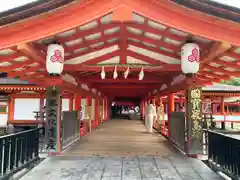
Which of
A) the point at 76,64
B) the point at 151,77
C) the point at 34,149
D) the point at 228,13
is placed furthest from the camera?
the point at 151,77

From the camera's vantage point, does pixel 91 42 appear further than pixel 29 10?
Yes

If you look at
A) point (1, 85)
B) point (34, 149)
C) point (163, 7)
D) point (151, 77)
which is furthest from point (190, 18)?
point (1, 85)

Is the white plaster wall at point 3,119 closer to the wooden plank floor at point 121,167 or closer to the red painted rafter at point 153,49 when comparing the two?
the wooden plank floor at point 121,167

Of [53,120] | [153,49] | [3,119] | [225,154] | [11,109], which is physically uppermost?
[153,49]

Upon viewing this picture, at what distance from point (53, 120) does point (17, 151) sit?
2.09m

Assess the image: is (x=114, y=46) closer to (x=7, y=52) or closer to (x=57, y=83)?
(x=57, y=83)

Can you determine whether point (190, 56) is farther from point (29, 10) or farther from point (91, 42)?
point (29, 10)

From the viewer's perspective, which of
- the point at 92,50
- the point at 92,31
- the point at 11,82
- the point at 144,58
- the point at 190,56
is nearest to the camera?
the point at 190,56

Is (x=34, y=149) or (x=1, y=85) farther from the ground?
(x=1, y=85)

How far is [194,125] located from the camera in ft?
22.4

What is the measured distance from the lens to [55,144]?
6.96 m

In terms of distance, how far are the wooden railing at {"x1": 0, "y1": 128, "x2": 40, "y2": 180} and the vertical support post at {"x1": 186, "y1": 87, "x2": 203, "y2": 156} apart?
418cm

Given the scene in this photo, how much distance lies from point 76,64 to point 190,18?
3973 mm

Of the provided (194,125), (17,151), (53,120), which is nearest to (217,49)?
(194,125)
